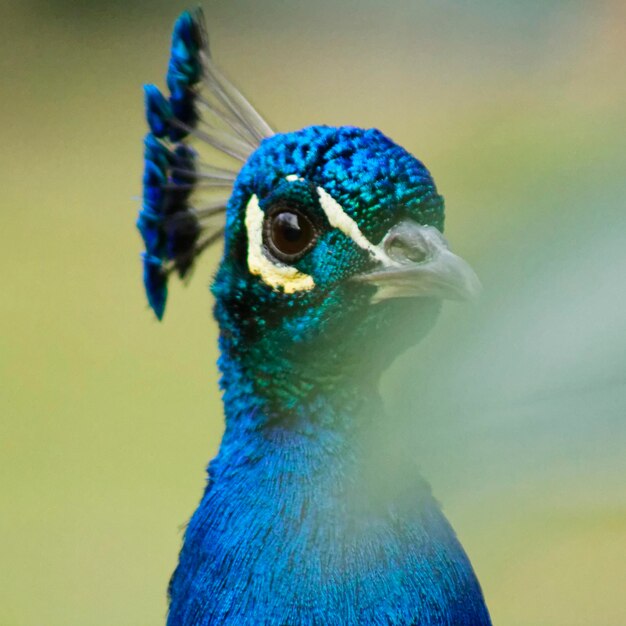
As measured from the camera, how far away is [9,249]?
281 centimetres

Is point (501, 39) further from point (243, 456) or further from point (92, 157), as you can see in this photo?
point (92, 157)

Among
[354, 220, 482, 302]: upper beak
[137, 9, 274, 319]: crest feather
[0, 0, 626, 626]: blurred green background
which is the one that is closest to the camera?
[0, 0, 626, 626]: blurred green background

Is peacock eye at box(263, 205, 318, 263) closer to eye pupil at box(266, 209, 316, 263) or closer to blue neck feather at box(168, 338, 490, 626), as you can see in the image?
eye pupil at box(266, 209, 316, 263)

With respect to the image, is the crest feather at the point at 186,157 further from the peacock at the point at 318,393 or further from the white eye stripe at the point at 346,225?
the white eye stripe at the point at 346,225

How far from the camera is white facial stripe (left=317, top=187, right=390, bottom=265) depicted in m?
0.64

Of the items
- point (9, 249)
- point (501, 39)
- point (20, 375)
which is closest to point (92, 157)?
point (9, 249)

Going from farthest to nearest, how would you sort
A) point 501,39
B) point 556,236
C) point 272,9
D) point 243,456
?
1. point 272,9
2. point 243,456
3. point 501,39
4. point 556,236

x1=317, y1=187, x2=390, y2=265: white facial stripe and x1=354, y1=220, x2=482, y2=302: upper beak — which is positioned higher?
x1=317, y1=187, x2=390, y2=265: white facial stripe

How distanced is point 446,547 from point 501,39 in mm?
486

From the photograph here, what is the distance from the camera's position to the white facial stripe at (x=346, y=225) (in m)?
0.64

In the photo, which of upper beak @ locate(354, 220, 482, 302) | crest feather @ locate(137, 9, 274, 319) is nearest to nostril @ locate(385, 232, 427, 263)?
upper beak @ locate(354, 220, 482, 302)

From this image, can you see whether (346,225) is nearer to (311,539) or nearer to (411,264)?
(411,264)

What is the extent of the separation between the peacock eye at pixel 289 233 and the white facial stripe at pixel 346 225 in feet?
0.06

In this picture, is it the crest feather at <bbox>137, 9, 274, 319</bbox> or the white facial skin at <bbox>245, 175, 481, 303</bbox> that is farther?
the crest feather at <bbox>137, 9, 274, 319</bbox>
